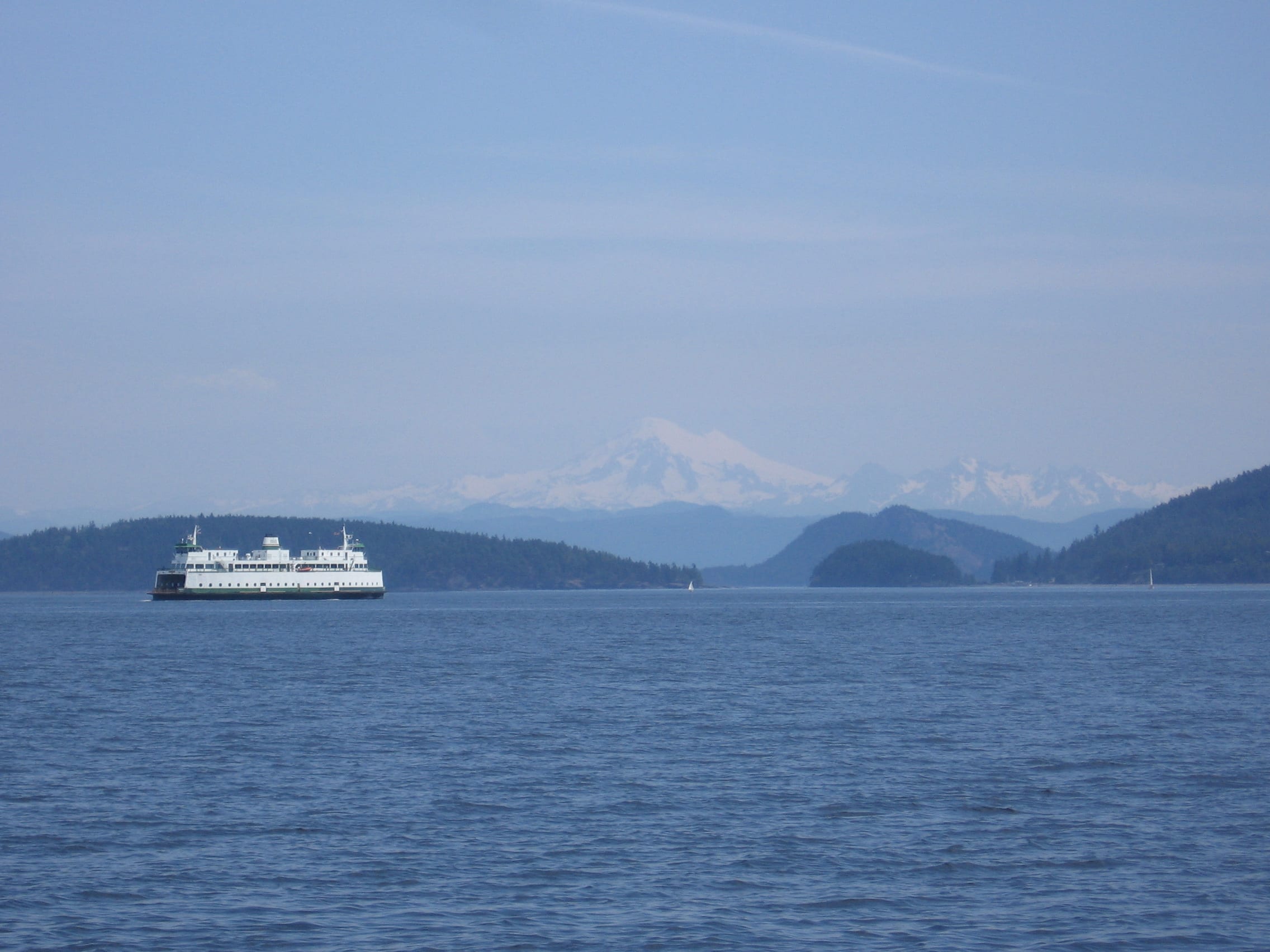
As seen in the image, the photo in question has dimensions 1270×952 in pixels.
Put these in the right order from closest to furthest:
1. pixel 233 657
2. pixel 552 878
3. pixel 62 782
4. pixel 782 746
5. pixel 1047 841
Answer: pixel 552 878 → pixel 1047 841 → pixel 62 782 → pixel 782 746 → pixel 233 657

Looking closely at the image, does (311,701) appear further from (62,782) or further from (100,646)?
(100,646)

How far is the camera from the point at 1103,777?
4650cm

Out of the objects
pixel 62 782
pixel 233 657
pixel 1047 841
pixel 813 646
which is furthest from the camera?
pixel 813 646

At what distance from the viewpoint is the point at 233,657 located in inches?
4343

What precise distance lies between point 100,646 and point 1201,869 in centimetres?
10928

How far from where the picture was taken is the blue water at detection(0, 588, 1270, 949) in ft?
97.1

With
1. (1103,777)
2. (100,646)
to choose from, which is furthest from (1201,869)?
(100,646)

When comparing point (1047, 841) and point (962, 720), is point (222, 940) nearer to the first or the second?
point (1047, 841)

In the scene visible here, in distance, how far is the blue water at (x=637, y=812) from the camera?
1165 inches

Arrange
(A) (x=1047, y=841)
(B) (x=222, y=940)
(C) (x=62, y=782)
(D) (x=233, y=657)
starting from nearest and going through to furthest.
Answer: (B) (x=222, y=940), (A) (x=1047, y=841), (C) (x=62, y=782), (D) (x=233, y=657)

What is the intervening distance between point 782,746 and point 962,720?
1207cm

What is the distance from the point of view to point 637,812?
4112 cm

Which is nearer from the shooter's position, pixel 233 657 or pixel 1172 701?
pixel 1172 701

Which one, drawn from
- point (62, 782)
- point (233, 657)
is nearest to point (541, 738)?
point (62, 782)
